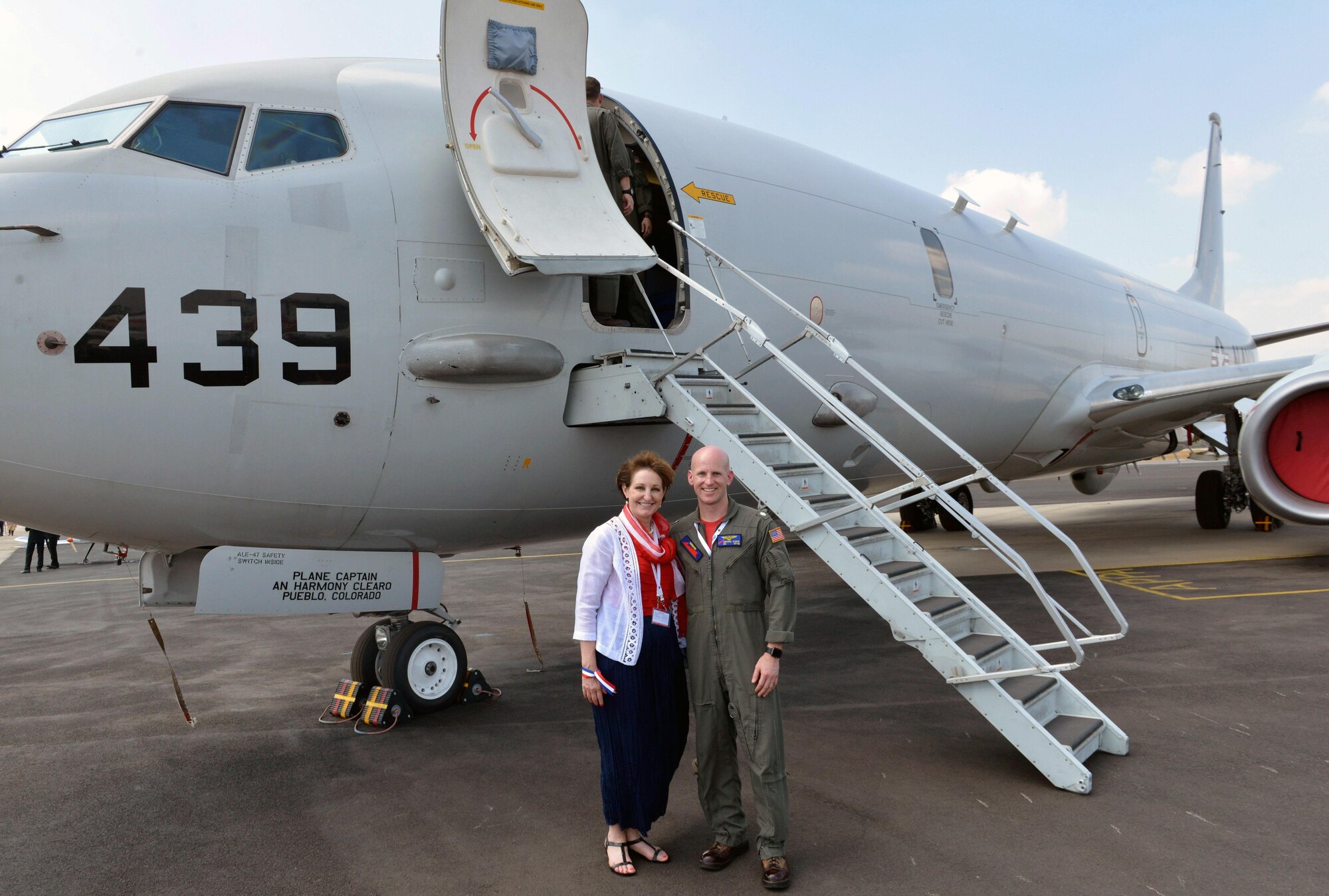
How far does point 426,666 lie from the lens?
19.9 ft

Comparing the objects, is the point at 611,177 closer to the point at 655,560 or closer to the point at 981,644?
the point at 655,560

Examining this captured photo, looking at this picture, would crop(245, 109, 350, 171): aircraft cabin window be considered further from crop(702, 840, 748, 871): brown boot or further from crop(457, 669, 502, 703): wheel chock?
crop(702, 840, 748, 871): brown boot

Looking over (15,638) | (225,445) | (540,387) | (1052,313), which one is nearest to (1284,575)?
(1052,313)

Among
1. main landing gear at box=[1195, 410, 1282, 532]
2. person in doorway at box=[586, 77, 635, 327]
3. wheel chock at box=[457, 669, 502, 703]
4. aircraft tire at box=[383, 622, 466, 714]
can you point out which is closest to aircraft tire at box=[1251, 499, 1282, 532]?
main landing gear at box=[1195, 410, 1282, 532]

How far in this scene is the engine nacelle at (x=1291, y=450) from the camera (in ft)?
30.4

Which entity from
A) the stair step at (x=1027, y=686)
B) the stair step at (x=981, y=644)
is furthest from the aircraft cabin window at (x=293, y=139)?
the stair step at (x=1027, y=686)

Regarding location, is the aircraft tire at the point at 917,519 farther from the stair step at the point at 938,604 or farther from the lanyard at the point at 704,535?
the lanyard at the point at 704,535

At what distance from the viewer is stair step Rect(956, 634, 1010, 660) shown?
4945 millimetres

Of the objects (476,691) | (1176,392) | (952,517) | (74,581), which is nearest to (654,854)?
(476,691)

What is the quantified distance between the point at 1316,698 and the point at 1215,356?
11768 mm

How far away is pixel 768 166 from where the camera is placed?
7207 millimetres

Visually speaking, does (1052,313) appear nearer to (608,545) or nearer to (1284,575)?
(1284,575)

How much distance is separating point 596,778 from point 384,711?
5.59ft

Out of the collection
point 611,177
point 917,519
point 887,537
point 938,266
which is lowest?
point 917,519
